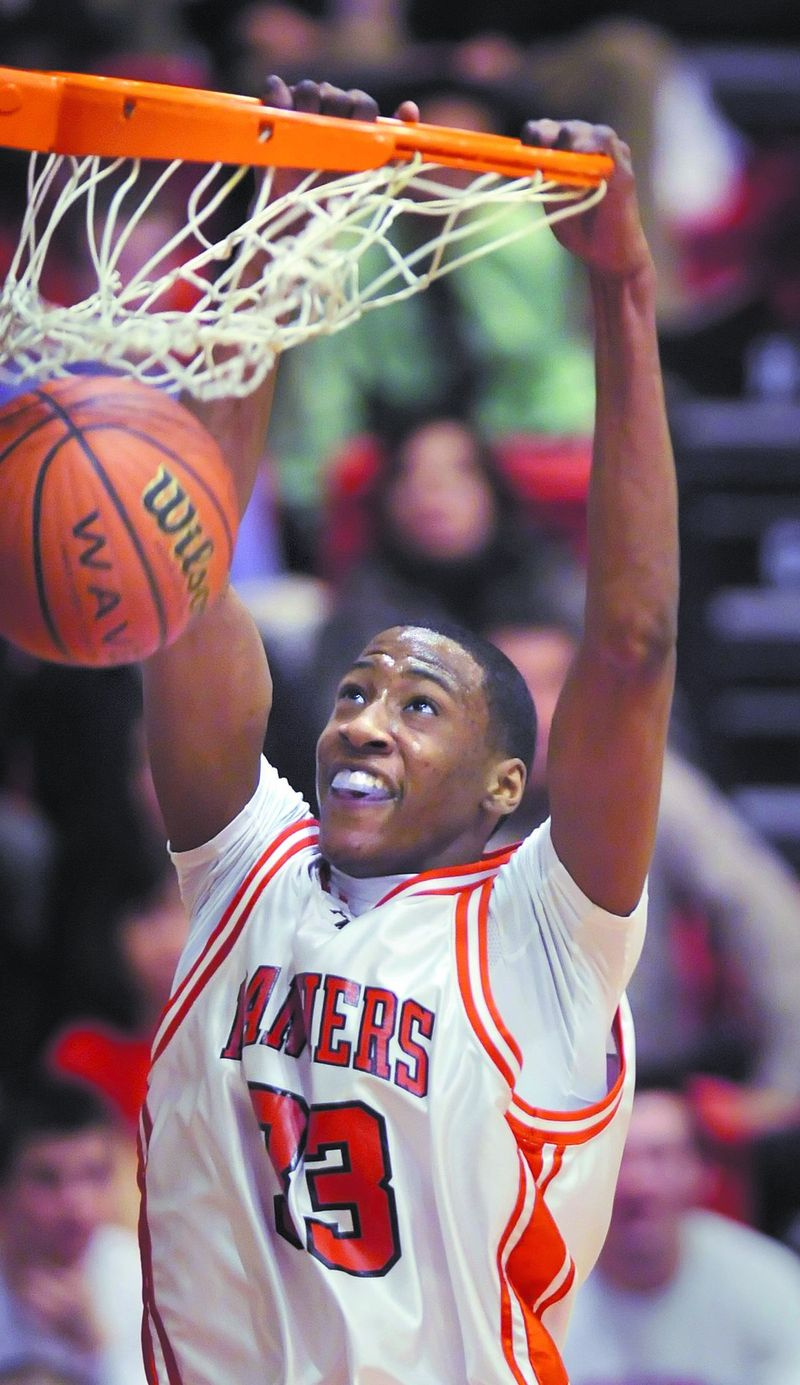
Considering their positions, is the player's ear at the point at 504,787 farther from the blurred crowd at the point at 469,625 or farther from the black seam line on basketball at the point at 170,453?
the blurred crowd at the point at 469,625

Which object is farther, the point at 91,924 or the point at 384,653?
the point at 91,924

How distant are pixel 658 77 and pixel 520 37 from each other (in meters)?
0.64

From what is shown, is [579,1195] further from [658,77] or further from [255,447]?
[658,77]

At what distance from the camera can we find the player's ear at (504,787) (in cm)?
269

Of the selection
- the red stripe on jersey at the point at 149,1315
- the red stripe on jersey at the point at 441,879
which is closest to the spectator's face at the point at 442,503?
the red stripe on jersey at the point at 441,879

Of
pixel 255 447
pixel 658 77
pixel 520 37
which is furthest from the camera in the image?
pixel 520 37

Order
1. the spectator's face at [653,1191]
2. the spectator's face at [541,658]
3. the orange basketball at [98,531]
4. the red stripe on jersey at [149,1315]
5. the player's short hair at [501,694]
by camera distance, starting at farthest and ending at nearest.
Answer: the spectator's face at [541,658] < the spectator's face at [653,1191] < the player's short hair at [501,694] < the red stripe on jersey at [149,1315] < the orange basketball at [98,531]

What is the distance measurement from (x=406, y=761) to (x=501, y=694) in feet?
0.73

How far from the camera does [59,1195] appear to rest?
4.46 m

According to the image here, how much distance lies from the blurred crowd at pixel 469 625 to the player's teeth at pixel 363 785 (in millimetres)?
1253

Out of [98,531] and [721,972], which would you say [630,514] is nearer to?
[98,531]

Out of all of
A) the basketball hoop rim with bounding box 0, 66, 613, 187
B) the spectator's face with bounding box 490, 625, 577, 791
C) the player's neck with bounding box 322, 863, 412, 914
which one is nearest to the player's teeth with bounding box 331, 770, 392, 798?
the player's neck with bounding box 322, 863, 412, 914

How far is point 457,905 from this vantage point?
2551mm

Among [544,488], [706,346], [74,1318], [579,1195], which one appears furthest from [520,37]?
[579,1195]
